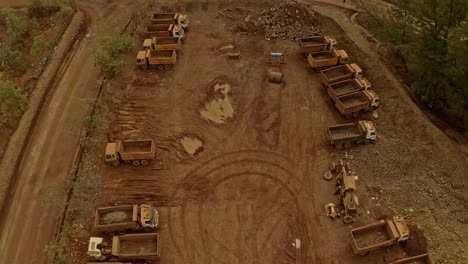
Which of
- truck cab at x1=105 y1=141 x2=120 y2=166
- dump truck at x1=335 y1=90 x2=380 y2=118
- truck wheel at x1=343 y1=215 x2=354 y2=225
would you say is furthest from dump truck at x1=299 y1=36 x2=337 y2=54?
truck cab at x1=105 y1=141 x2=120 y2=166

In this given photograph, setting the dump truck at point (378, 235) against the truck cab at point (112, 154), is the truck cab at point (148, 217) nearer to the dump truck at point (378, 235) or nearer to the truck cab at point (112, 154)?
the truck cab at point (112, 154)

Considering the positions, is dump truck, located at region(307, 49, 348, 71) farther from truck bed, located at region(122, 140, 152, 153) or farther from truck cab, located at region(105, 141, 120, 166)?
truck cab, located at region(105, 141, 120, 166)

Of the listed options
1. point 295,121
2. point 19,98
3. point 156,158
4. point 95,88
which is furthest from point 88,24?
point 295,121

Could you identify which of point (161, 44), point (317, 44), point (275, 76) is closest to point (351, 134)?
point (275, 76)

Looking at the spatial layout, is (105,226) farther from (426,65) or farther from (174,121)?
(426,65)

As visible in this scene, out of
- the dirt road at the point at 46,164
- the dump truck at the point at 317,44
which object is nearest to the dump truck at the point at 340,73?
the dump truck at the point at 317,44
